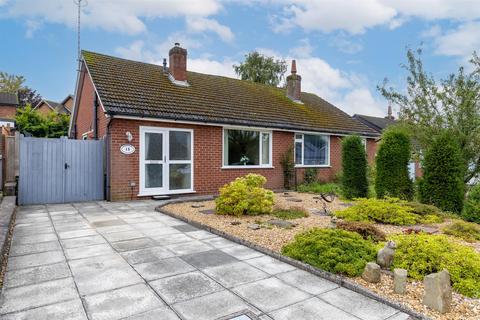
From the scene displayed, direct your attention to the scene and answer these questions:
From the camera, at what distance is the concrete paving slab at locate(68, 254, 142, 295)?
333 centimetres

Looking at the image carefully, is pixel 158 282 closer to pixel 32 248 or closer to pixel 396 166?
pixel 32 248

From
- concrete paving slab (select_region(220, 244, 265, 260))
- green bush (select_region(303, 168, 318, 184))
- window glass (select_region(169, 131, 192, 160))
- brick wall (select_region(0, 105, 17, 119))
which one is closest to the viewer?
concrete paving slab (select_region(220, 244, 265, 260))

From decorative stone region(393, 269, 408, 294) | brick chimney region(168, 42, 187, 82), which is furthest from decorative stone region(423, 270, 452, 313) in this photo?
brick chimney region(168, 42, 187, 82)

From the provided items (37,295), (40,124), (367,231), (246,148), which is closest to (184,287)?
(37,295)

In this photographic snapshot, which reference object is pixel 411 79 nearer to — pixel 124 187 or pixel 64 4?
pixel 124 187

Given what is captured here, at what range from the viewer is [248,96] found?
47.3 ft

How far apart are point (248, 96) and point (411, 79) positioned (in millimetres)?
6839

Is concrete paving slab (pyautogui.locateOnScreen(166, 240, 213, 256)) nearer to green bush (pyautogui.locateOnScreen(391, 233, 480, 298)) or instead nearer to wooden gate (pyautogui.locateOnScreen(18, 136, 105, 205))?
green bush (pyautogui.locateOnScreen(391, 233, 480, 298))

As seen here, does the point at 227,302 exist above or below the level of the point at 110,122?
below

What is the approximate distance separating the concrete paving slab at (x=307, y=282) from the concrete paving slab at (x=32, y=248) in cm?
346

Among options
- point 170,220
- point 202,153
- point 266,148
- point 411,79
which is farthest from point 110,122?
point 411,79

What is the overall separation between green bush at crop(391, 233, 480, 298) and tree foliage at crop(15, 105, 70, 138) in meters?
21.5

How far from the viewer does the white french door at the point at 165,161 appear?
9.70 meters

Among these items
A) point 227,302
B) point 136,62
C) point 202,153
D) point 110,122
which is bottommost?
point 227,302
